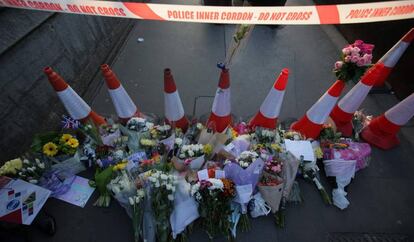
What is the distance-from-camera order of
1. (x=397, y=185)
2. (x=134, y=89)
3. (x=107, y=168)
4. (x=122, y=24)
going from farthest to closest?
(x=122, y=24) < (x=134, y=89) < (x=397, y=185) < (x=107, y=168)

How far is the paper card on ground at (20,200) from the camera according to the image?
10.1 ft

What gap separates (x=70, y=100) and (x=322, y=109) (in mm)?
3375

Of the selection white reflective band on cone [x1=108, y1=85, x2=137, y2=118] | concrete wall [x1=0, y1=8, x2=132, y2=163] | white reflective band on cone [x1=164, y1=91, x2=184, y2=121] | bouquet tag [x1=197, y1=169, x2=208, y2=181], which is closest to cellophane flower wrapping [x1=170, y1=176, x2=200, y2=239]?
bouquet tag [x1=197, y1=169, x2=208, y2=181]

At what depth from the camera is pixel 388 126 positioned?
13.2 feet

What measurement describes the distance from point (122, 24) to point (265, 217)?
5.55m

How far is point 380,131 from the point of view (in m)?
4.13

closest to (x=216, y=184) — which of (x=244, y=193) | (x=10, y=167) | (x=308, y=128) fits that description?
(x=244, y=193)

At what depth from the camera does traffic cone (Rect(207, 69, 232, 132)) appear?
3428 mm

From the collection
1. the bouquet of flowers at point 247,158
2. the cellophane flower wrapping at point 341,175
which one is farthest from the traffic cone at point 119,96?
the cellophane flower wrapping at point 341,175

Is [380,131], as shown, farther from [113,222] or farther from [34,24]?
[34,24]

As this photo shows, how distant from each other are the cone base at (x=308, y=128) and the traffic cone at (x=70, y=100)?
296 centimetres

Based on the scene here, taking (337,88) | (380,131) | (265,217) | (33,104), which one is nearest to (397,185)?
(380,131)

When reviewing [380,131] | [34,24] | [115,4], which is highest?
[115,4]

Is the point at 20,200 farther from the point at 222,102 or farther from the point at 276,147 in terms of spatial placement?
the point at 276,147
